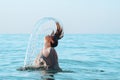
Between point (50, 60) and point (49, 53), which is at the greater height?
point (49, 53)

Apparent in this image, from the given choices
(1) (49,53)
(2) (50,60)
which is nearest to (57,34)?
(1) (49,53)

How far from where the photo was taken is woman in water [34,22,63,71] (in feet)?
51.9

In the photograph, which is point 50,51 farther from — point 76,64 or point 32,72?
point 76,64

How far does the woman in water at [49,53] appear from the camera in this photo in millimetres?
15828

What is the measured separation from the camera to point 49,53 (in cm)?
1609

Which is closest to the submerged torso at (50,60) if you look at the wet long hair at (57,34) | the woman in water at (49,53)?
the woman in water at (49,53)

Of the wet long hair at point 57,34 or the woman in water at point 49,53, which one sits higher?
the wet long hair at point 57,34

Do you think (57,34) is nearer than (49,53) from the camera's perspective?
Yes

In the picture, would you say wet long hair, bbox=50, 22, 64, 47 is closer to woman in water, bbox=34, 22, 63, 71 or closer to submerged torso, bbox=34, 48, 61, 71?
woman in water, bbox=34, 22, 63, 71

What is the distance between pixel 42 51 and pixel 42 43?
1.03m

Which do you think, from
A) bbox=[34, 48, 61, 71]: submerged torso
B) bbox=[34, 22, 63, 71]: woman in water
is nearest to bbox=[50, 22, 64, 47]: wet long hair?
bbox=[34, 22, 63, 71]: woman in water

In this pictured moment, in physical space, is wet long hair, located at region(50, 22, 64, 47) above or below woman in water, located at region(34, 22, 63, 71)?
above

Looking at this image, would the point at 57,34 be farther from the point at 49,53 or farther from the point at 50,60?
the point at 50,60

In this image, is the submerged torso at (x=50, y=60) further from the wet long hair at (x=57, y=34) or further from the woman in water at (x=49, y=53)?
the wet long hair at (x=57, y=34)
